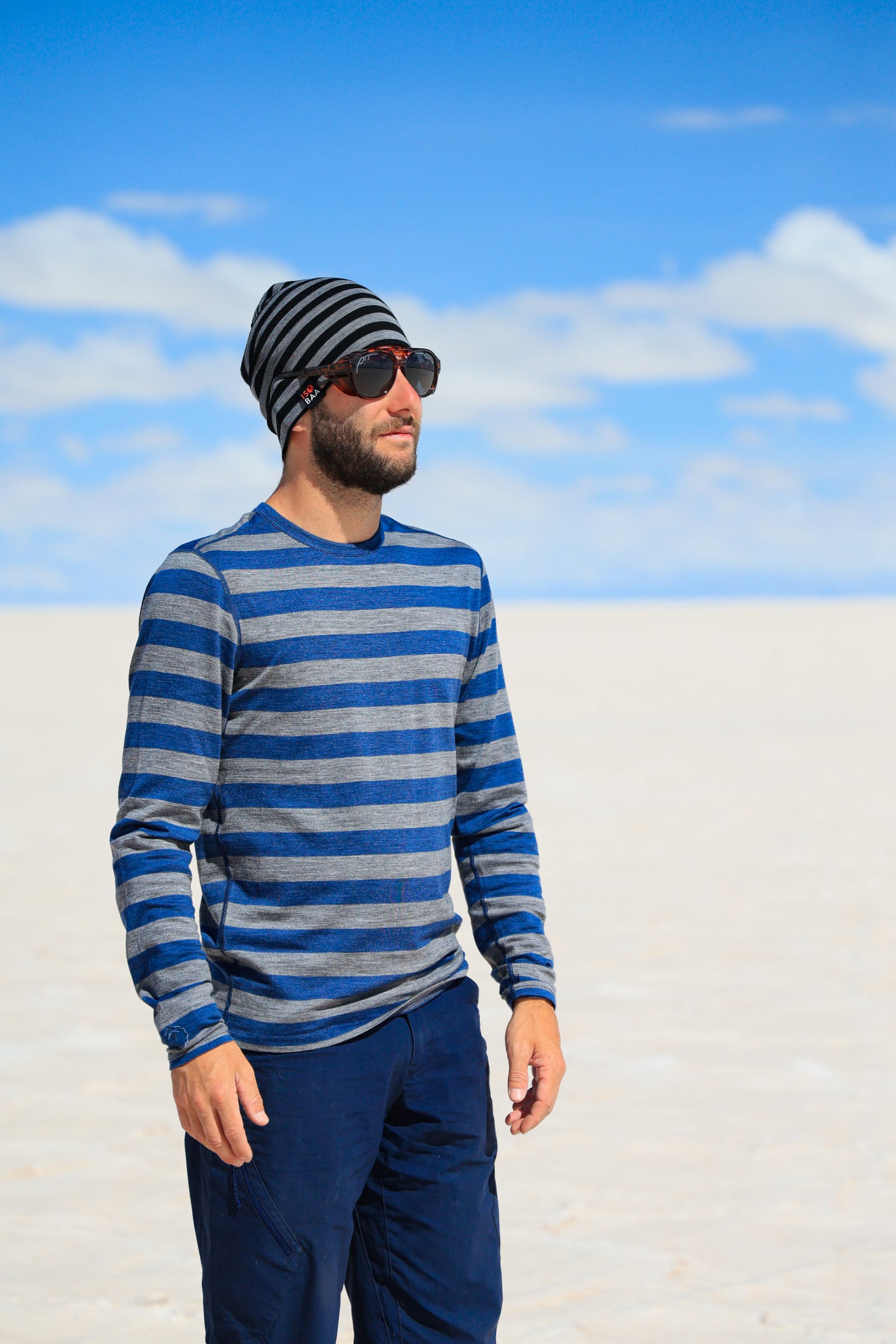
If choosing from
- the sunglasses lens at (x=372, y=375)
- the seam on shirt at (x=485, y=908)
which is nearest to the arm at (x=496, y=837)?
the seam on shirt at (x=485, y=908)

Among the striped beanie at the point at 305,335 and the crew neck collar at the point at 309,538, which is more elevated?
the striped beanie at the point at 305,335

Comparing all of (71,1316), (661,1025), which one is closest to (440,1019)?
(71,1316)

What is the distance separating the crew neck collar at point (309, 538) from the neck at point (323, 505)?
1cm

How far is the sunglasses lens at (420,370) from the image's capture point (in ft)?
7.45

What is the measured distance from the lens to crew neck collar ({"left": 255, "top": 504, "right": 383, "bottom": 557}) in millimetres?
2127

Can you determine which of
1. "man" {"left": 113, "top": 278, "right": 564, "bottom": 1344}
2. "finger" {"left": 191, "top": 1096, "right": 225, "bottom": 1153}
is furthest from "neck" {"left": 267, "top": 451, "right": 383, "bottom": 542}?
"finger" {"left": 191, "top": 1096, "right": 225, "bottom": 1153}

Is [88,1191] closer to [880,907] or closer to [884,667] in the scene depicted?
[880,907]

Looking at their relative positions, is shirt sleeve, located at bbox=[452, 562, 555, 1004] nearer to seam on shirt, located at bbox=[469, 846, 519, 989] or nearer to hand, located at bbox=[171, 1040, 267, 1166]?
seam on shirt, located at bbox=[469, 846, 519, 989]

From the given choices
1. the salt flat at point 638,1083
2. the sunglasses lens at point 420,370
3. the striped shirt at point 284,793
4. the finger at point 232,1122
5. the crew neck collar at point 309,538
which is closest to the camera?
the finger at point 232,1122

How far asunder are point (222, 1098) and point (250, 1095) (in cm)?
4

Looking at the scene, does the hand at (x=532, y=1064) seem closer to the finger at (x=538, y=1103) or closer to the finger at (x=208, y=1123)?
the finger at (x=538, y=1103)

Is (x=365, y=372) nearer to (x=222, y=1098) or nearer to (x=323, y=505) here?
(x=323, y=505)

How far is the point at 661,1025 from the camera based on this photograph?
564 cm

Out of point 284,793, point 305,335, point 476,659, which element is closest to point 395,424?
point 305,335
